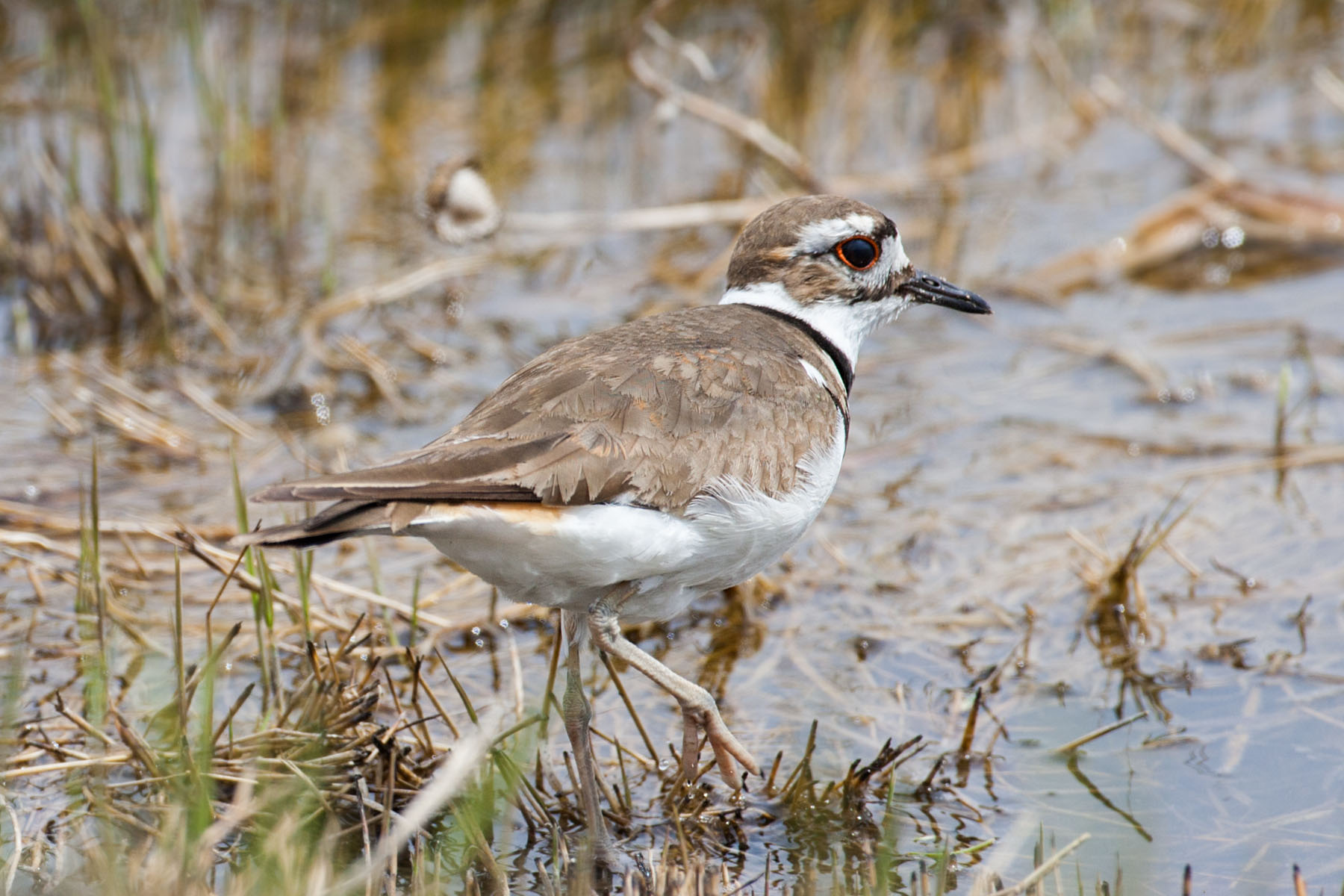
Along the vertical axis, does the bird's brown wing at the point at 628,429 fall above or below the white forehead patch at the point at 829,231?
below

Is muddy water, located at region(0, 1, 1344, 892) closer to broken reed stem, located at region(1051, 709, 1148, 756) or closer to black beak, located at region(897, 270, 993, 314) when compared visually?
broken reed stem, located at region(1051, 709, 1148, 756)

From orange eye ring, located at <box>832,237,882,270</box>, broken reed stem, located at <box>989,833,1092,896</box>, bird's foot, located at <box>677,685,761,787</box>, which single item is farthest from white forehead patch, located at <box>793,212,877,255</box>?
broken reed stem, located at <box>989,833,1092,896</box>

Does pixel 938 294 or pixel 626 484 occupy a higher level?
pixel 938 294

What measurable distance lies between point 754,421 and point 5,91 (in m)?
6.15

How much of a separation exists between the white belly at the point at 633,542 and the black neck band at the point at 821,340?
678mm

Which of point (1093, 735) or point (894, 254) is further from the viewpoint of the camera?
point (894, 254)

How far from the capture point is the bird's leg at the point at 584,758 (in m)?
3.73

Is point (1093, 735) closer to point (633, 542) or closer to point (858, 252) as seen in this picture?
point (633, 542)

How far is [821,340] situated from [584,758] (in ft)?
5.08

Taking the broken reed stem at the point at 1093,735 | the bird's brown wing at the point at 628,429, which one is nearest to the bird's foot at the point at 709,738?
the bird's brown wing at the point at 628,429

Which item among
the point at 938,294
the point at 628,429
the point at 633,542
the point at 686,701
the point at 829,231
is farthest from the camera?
the point at 938,294

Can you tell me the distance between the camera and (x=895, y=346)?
23.6 ft

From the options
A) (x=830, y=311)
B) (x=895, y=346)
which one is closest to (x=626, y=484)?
(x=830, y=311)

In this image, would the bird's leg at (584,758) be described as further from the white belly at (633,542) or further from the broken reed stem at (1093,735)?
the broken reed stem at (1093,735)
